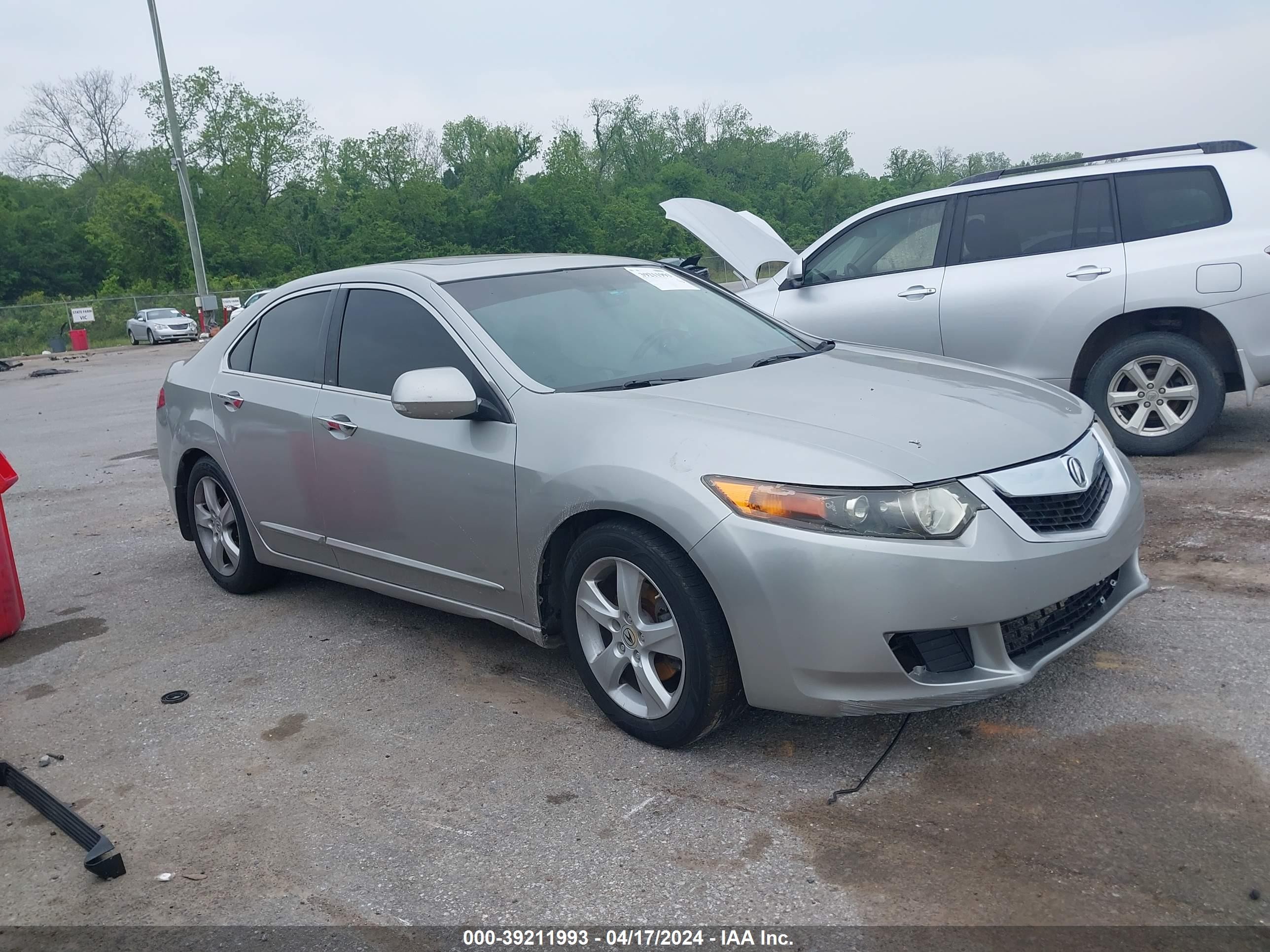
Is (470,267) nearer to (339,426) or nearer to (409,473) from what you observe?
(339,426)

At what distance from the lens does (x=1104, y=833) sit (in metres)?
2.80

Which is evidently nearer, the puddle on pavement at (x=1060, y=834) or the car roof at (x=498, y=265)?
the puddle on pavement at (x=1060, y=834)

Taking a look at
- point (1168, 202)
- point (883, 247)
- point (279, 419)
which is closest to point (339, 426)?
point (279, 419)

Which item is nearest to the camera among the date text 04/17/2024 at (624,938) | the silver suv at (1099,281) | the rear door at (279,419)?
the date text 04/17/2024 at (624,938)

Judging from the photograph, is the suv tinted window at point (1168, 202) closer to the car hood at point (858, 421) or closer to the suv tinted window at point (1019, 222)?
the suv tinted window at point (1019, 222)

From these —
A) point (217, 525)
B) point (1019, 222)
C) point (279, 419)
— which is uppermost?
point (1019, 222)

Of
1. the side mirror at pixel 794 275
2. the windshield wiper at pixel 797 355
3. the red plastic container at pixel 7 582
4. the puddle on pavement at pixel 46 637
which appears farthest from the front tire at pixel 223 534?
A: the side mirror at pixel 794 275

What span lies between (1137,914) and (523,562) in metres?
2.11

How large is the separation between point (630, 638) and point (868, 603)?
2.73 ft

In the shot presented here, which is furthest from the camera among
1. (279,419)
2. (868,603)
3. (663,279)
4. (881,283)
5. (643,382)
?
(881,283)

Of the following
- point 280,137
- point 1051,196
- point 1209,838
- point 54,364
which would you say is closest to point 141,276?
point 280,137

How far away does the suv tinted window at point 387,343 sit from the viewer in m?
4.18

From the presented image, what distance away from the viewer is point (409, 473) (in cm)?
411

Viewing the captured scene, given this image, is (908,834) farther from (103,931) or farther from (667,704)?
(103,931)
